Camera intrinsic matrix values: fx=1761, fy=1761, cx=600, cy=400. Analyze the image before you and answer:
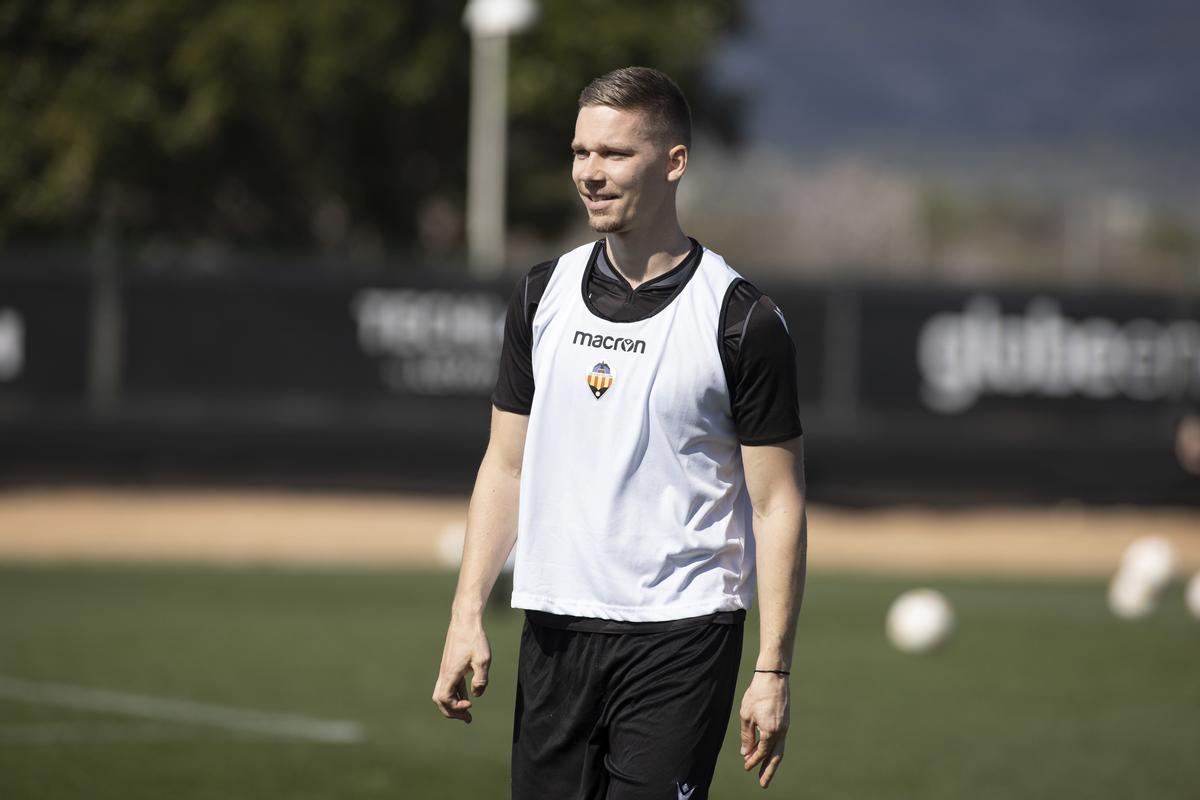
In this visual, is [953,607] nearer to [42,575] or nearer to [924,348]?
[924,348]

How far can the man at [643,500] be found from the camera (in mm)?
4371

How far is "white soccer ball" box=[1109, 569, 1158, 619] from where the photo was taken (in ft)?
51.0

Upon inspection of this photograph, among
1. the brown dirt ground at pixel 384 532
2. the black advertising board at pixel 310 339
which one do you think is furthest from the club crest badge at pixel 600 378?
the black advertising board at pixel 310 339

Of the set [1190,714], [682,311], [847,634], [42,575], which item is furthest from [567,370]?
[42,575]

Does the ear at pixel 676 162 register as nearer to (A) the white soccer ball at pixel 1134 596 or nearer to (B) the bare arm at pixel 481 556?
(B) the bare arm at pixel 481 556

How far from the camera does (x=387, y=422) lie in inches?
899

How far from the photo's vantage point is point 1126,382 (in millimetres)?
22625

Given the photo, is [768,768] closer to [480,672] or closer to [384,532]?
[480,672]

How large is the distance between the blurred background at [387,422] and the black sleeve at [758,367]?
461cm

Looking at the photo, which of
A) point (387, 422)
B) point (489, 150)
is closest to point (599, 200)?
point (387, 422)

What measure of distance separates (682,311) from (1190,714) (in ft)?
25.1

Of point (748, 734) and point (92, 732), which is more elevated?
point (748, 734)

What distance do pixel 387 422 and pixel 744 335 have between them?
1875cm

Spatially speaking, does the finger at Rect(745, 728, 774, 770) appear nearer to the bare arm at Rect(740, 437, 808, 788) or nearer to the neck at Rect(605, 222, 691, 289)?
the bare arm at Rect(740, 437, 808, 788)
